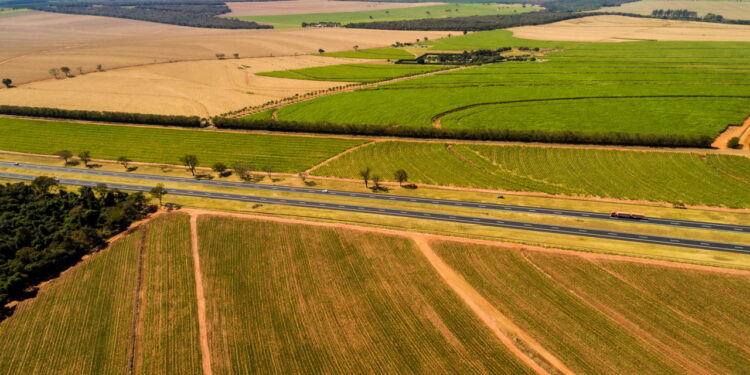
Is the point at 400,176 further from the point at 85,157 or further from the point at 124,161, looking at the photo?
the point at 85,157

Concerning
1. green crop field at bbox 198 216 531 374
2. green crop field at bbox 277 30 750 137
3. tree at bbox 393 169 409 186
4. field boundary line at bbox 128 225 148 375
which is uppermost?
green crop field at bbox 277 30 750 137

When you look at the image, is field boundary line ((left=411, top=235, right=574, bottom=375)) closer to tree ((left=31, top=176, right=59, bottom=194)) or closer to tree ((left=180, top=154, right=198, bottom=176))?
tree ((left=180, top=154, right=198, bottom=176))

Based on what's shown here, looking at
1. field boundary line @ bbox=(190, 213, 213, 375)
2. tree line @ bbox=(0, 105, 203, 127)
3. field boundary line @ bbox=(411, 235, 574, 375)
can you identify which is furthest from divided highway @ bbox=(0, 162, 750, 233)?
tree line @ bbox=(0, 105, 203, 127)

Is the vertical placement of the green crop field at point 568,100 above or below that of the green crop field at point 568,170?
above

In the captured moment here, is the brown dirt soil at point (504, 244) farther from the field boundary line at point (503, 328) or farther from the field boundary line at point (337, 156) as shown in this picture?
the field boundary line at point (337, 156)

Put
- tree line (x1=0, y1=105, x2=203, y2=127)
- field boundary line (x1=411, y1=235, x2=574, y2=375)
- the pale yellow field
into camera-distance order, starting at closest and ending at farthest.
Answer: field boundary line (x1=411, y1=235, x2=574, y2=375), tree line (x1=0, y1=105, x2=203, y2=127), the pale yellow field

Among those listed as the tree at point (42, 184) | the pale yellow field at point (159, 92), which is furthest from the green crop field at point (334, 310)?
the pale yellow field at point (159, 92)

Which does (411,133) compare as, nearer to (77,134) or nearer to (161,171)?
(161,171)

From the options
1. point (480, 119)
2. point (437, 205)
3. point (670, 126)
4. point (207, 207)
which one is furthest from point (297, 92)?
point (670, 126)
